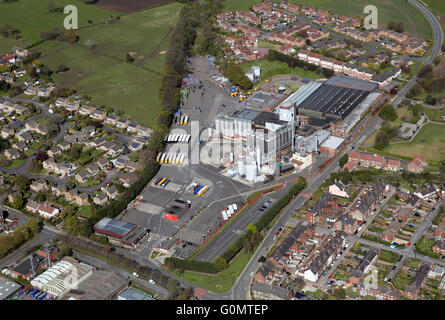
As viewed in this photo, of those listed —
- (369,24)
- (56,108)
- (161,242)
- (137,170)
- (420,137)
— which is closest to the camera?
(161,242)

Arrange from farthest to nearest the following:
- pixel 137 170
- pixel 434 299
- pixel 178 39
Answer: pixel 178 39 < pixel 137 170 < pixel 434 299

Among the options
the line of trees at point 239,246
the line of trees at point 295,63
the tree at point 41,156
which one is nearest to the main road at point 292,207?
the line of trees at point 239,246

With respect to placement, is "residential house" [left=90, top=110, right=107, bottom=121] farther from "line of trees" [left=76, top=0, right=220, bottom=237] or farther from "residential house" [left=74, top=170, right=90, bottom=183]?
"residential house" [left=74, top=170, right=90, bottom=183]

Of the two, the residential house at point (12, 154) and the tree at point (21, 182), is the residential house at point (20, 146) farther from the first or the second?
the tree at point (21, 182)

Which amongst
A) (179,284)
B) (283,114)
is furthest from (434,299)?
(283,114)

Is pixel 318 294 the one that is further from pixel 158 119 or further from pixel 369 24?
pixel 369 24

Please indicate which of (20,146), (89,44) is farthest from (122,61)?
(20,146)

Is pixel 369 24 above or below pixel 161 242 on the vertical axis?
above
